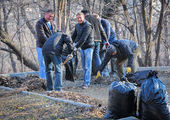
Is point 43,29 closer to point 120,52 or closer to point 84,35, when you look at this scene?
point 84,35

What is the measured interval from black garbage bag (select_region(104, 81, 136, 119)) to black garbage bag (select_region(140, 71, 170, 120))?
285 millimetres

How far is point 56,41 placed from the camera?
6141 millimetres

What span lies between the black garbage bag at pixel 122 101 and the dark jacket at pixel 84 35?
3.29 meters

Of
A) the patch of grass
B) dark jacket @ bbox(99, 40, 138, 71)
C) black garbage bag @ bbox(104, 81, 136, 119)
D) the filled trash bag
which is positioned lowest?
the patch of grass

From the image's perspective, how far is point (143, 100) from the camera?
11.6 feet

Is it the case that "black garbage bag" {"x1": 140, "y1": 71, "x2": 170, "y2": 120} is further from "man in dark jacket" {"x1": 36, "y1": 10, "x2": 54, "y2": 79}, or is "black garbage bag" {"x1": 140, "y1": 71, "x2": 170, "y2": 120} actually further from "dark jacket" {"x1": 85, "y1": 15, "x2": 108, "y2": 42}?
"dark jacket" {"x1": 85, "y1": 15, "x2": 108, "y2": 42}

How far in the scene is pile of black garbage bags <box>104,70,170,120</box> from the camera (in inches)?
134

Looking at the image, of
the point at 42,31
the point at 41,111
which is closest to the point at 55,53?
the point at 42,31

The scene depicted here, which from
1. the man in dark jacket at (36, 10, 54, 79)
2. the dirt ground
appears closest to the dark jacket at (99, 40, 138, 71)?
the dirt ground

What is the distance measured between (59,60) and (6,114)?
2122 millimetres

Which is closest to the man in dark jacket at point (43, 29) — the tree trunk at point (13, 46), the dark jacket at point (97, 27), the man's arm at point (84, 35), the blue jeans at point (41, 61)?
the blue jeans at point (41, 61)

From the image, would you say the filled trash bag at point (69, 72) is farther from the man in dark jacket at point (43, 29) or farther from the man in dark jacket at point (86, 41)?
the man in dark jacket at point (43, 29)

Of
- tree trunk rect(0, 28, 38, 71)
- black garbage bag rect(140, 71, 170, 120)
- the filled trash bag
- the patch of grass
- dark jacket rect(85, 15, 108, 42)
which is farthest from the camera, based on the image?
tree trunk rect(0, 28, 38, 71)

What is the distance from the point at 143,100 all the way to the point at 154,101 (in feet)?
0.58
